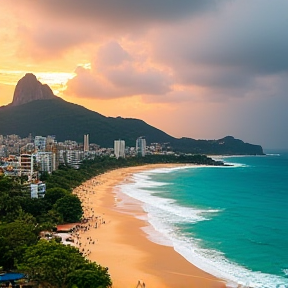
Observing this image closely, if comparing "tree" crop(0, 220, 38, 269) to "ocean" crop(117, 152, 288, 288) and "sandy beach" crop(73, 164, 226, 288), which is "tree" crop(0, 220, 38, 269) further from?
"ocean" crop(117, 152, 288, 288)

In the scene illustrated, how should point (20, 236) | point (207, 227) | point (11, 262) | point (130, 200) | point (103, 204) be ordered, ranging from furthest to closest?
point (130, 200) < point (103, 204) < point (207, 227) < point (20, 236) < point (11, 262)

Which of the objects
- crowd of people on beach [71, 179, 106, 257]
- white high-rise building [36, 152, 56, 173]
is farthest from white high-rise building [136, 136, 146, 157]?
crowd of people on beach [71, 179, 106, 257]

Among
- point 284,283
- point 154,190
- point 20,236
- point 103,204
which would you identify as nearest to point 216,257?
point 284,283

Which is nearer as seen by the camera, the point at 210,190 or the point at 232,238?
the point at 232,238

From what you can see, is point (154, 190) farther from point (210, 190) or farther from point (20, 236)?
point (20, 236)

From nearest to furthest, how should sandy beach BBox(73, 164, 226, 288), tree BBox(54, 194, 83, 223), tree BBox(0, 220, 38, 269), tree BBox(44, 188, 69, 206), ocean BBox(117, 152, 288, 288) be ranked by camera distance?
tree BBox(0, 220, 38, 269) < sandy beach BBox(73, 164, 226, 288) < ocean BBox(117, 152, 288, 288) < tree BBox(54, 194, 83, 223) < tree BBox(44, 188, 69, 206)

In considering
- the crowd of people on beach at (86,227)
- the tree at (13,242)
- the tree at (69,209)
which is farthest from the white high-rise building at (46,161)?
the tree at (13,242)

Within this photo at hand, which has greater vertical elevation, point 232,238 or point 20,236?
point 20,236
